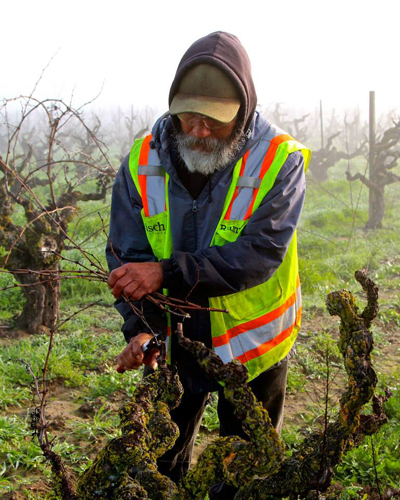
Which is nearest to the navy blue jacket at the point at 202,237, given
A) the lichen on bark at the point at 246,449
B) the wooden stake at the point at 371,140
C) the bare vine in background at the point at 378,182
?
the lichen on bark at the point at 246,449

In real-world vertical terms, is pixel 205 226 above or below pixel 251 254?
above

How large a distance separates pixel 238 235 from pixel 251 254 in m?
0.17

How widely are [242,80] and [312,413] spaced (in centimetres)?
335

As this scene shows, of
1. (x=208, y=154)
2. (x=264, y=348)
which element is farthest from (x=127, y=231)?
(x=264, y=348)

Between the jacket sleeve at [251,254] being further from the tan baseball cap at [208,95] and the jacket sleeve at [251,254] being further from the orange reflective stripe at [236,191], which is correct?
the tan baseball cap at [208,95]

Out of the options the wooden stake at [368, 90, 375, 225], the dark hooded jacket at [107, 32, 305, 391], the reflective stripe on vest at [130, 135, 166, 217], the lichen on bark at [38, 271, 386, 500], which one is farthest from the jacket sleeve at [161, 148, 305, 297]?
the wooden stake at [368, 90, 375, 225]

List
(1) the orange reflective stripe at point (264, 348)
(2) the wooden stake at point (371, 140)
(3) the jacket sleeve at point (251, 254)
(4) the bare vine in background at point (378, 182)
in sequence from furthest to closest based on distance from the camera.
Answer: (4) the bare vine in background at point (378, 182) → (2) the wooden stake at point (371, 140) → (1) the orange reflective stripe at point (264, 348) → (3) the jacket sleeve at point (251, 254)

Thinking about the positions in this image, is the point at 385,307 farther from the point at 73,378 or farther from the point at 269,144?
the point at 269,144

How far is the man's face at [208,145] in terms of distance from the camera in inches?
105

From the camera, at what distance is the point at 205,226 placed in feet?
8.85

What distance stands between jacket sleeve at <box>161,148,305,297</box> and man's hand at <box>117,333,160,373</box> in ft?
0.87

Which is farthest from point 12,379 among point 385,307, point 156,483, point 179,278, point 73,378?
point 385,307

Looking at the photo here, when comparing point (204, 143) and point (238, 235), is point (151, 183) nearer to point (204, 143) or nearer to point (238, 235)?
point (204, 143)

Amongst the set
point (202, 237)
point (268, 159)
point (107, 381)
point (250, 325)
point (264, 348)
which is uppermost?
point (268, 159)
